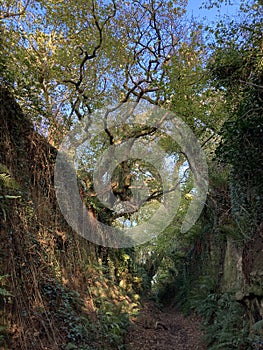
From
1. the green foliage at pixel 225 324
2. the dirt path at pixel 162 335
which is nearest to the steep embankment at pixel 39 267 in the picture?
the dirt path at pixel 162 335

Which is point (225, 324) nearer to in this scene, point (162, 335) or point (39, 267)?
point (162, 335)

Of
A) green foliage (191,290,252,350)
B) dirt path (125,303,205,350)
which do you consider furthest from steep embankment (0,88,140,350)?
green foliage (191,290,252,350)

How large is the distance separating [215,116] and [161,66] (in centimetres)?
262

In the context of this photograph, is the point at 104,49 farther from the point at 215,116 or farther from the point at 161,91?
the point at 215,116

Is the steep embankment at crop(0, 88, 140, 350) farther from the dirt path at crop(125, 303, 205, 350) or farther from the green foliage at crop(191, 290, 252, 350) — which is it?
the green foliage at crop(191, 290, 252, 350)

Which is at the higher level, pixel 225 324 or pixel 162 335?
pixel 225 324

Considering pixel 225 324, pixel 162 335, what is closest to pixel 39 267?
pixel 225 324

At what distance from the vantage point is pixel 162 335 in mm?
7680

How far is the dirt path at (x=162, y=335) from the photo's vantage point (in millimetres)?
6445

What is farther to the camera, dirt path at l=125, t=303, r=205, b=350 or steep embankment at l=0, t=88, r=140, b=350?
dirt path at l=125, t=303, r=205, b=350

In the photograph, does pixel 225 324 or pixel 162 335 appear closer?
pixel 225 324

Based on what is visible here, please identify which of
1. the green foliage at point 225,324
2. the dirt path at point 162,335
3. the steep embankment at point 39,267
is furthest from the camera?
the dirt path at point 162,335

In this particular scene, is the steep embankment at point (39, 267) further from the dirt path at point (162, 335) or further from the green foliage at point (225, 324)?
the green foliage at point (225, 324)

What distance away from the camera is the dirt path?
6.45 metres
